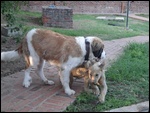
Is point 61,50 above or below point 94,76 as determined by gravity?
above

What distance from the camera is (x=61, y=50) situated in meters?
4.64

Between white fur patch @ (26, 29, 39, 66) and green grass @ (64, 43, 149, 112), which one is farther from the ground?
white fur patch @ (26, 29, 39, 66)

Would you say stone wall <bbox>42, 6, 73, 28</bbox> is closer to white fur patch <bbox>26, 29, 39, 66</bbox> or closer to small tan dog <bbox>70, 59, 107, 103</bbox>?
white fur patch <bbox>26, 29, 39, 66</bbox>

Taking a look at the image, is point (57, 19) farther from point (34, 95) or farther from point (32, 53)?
point (34, 95)

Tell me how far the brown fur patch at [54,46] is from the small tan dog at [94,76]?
0.94 ft

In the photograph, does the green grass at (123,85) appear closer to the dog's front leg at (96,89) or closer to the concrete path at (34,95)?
the dog's front leg at (96,89)

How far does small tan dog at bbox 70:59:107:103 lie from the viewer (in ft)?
14.6

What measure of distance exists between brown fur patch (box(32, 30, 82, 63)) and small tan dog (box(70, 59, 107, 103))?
29cm

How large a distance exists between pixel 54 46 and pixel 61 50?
0.56 feet

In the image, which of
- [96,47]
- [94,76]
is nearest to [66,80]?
[94,76]

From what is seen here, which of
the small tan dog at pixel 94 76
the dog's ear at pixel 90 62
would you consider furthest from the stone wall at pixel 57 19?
the dog's ear at pixel 90 62

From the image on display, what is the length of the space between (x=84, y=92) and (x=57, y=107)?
2.38 feet

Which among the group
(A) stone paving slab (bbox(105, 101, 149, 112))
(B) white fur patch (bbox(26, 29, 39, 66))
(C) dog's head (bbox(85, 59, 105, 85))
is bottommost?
(A) stone paving slab (bbox(105, 101, 149, 112))

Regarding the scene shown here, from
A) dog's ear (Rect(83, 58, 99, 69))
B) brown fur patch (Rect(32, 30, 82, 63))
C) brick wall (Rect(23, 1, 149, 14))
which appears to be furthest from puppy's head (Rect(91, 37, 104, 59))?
brick wall (Rect(23, 1, 149, 14))
